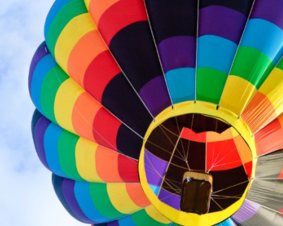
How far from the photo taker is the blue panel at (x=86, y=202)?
8430 mm

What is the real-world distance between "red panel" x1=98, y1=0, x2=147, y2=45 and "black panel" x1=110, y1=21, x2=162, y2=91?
50 mm

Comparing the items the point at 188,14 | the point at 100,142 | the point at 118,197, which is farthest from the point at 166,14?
the point at 118,197

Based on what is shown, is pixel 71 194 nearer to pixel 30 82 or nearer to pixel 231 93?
pixel 30 82

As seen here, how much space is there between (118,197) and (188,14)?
2.07 m

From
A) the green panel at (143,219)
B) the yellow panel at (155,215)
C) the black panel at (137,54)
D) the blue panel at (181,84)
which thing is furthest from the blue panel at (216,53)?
the green panel at (143,219)

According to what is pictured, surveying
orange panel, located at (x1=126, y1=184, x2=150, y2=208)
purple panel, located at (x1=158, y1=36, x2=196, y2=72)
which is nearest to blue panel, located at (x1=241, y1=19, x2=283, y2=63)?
purple panel, located at (x1=158, y1=36, x2=196, y2=72)

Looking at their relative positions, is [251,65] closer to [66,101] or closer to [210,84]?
[210,84]

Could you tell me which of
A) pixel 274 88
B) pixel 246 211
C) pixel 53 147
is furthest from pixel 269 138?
pixel 53 147

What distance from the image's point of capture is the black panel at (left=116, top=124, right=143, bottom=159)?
24.6 ft

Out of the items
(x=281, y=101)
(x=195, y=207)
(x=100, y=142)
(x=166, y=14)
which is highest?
(x=166, y=14)

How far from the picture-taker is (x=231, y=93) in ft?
23.6

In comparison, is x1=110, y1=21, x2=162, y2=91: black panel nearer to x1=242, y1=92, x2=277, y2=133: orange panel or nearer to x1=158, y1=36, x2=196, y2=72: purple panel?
x1=158, y1=36, x2=196, y2=72: purple panel

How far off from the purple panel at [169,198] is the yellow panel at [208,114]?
1.09 feet

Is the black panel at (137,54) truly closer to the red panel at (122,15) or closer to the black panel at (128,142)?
the red panel at (122,15)
